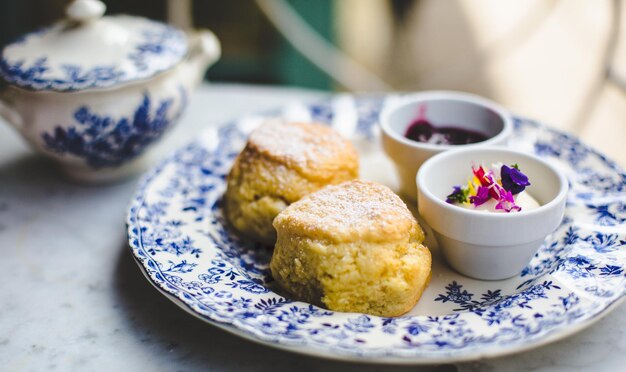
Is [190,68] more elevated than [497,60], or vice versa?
[190,68]

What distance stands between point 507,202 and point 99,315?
2.79ft

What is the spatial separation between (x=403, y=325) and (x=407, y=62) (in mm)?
3357

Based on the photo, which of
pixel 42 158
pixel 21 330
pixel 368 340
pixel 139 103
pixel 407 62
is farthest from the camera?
pixel 407 62

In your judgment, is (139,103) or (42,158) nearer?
(139,103)

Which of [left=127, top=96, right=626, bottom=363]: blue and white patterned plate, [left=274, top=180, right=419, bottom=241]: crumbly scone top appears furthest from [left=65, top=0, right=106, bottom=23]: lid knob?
[left=274, top=180, right=419, bottom=241]: crumbly scone top

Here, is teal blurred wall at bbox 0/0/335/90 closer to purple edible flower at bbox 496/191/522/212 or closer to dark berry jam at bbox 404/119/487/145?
dark berry jam at bbox 404/119/487/145

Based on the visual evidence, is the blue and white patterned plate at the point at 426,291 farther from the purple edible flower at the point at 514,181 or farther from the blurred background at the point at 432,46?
the blurred background at the point at 432,46

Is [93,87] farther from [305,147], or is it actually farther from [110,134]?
[305,147]

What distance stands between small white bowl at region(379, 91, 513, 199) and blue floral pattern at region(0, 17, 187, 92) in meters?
0.59

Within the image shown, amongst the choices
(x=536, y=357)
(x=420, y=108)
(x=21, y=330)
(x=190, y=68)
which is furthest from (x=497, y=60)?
(x=21, y=330)

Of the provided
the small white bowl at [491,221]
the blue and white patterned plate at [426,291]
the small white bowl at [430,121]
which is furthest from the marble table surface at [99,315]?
the small white bowl at [430,121]

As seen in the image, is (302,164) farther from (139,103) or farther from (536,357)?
(536,357)

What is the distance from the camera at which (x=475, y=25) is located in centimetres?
431

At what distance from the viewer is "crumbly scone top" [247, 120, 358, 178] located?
54.3 inches
